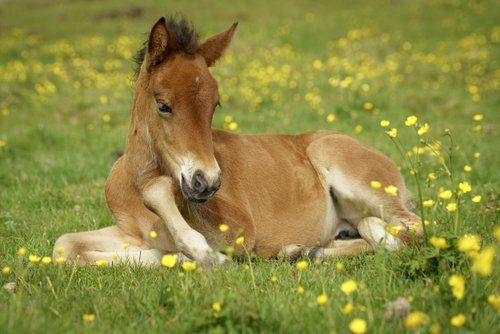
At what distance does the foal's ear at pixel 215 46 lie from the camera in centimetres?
441

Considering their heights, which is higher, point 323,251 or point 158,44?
point 158,44

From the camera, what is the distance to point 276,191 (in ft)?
16.5

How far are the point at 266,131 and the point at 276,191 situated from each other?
15.4 feet

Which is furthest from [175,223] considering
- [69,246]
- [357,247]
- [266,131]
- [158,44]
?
[266,131]

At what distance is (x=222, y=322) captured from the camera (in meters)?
2.81

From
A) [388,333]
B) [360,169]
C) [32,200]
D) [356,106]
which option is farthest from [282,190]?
[356,106]

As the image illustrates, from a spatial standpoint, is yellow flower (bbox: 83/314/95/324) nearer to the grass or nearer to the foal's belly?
the grass

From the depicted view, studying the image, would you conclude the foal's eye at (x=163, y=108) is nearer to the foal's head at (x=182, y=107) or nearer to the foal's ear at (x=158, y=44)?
the foal's head at (x=182, y=107)

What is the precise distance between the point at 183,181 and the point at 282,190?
1.49 metres

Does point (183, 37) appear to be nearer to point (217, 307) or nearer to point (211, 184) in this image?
point (211, 184)

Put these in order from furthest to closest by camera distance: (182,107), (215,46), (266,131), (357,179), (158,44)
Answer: (266,131) → (357,179) → (215,46) → (158,44) → (182,107)

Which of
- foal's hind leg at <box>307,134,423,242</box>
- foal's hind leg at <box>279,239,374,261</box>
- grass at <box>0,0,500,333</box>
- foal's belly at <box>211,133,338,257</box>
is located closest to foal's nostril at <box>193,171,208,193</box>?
grass at <box>0,0,500,333</box>

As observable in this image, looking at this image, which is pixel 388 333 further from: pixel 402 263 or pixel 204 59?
pixel 204 59

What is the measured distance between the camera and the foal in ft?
12.7
